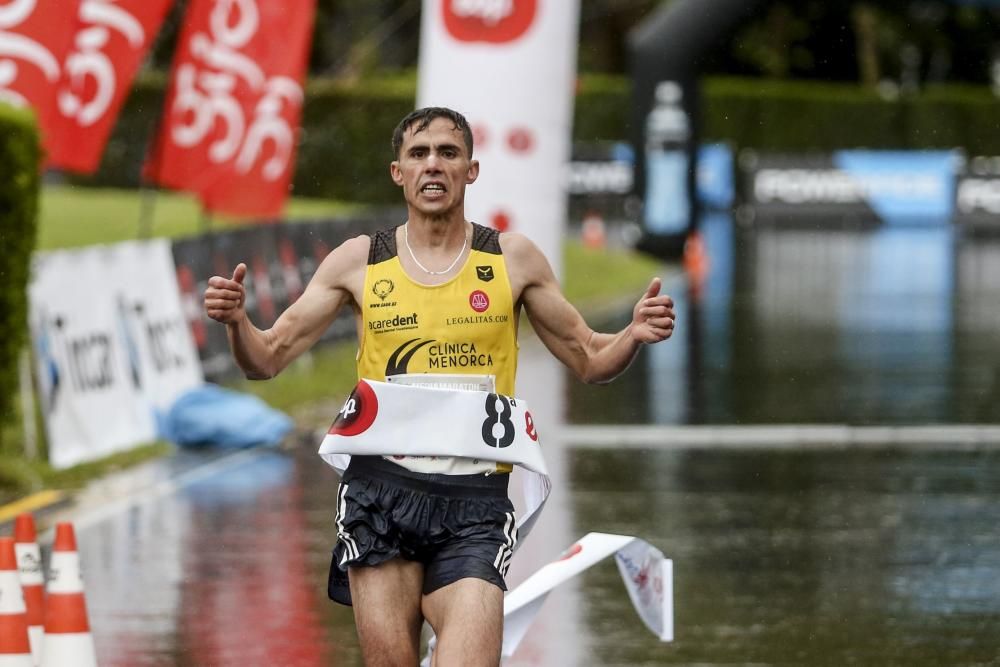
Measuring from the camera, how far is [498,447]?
19.8 feet

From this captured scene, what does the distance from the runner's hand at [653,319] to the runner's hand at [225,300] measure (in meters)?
1.08

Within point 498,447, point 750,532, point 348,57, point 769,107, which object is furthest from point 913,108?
point 498,447

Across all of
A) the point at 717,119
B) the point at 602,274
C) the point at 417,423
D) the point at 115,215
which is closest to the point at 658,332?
the point at 417,423

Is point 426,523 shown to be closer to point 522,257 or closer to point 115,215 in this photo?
point 522,257

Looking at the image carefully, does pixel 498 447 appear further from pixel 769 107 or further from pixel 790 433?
pixel 769 107

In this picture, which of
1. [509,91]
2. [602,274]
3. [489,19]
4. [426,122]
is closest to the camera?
[426,122]

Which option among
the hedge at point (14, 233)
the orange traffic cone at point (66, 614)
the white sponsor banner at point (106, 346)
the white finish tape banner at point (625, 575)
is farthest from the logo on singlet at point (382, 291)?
the white sponsor banner at point (106, 346)

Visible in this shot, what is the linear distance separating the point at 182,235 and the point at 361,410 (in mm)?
16028

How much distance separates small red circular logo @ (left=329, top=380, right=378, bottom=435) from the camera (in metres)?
5.97

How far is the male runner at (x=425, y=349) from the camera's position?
5.92 meters

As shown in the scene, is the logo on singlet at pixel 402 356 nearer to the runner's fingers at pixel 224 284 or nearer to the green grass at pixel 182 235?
the runner's fingers at pixel 224 284

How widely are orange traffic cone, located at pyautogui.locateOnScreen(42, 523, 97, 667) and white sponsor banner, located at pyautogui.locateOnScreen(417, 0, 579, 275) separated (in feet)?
35.8

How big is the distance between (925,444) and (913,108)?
51.1 m

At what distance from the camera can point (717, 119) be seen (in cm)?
6262
